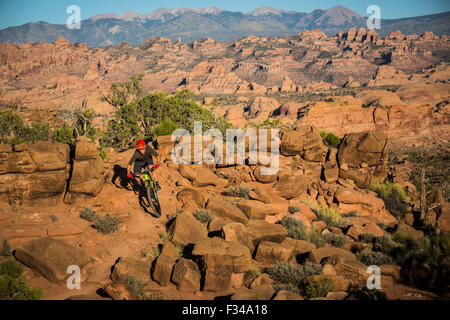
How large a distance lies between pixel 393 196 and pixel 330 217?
224 inches

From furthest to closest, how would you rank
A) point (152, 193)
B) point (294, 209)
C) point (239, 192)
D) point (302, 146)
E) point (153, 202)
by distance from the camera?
point (302, 146) < point (239, 192) < point (294, 209) < point (153, 202) < point (152, 193)

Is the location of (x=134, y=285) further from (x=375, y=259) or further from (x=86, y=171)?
(x=375, y=259)

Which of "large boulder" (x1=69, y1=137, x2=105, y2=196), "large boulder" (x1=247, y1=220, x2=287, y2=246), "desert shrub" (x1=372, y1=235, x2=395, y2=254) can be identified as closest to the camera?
"large boulder" (x1=247, y1=220, x2=287, y2=246)

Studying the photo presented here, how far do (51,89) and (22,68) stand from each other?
55.2 metres

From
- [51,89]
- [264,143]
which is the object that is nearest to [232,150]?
[264,143]

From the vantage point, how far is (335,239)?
9.27 m

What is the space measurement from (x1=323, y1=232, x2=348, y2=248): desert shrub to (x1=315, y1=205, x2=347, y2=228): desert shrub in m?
Answer: 1.47

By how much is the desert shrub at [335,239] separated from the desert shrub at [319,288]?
334 cm

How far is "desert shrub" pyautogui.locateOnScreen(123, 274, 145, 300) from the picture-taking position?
5.84 metres

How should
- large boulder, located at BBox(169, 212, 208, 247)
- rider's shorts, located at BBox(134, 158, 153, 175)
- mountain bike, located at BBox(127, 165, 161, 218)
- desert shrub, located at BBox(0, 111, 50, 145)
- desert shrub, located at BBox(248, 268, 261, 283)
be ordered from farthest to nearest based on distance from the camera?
1. desert shrub, located at BBox(0, 111, 50, 145)
2. mountain bike, located at BBox(127, 165, 161, 218)
3. rider's shorts, located at BBox(134, 158, 153, 175)
4. large boulder, located at BBox(169, 212, 208, 247)
5. desert shrub, located at BBox(248, 268, 261, 283)

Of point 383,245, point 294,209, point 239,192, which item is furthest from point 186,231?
point 383,245

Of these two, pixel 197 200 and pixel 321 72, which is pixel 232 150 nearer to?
pixel 197 200

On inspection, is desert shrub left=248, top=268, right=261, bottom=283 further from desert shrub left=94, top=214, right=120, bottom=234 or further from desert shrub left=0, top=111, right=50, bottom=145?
desert shrub left=0, top=111, right=50, bottom=145

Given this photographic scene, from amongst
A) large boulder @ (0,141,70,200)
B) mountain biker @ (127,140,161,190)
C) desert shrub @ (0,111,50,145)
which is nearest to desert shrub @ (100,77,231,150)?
desert shrub @ (0,111,50,145)
